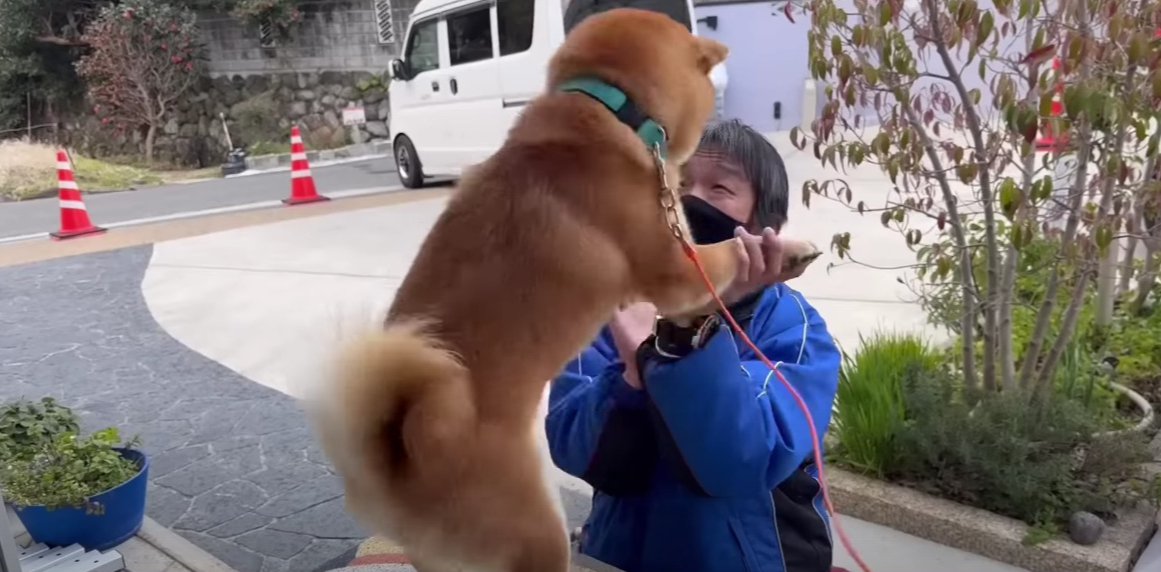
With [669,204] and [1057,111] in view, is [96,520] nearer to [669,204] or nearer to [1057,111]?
[669,204]

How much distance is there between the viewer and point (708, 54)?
1631 millimetres

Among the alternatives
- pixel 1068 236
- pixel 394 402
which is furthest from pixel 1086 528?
pixel 394 402

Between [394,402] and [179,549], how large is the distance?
2303mm

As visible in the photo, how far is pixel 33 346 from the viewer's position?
5.30 meters

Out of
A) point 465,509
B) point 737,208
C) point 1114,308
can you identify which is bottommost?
point 1114,308

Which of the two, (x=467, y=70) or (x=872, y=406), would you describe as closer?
(x=872, y=406)

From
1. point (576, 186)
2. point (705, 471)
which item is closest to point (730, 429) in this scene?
point (705, 471)

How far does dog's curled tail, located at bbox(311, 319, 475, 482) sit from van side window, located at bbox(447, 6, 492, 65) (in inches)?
330

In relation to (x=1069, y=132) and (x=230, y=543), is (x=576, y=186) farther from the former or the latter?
(x=230, y=543)

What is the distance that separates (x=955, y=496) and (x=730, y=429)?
1748 mm

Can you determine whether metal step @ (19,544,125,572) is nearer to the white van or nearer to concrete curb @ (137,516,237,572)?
concrete curb @ (137,516,237,572)

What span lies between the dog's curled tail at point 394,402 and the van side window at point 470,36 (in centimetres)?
838

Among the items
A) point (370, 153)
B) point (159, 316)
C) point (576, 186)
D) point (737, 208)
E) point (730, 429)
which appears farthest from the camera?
point (370, 153)

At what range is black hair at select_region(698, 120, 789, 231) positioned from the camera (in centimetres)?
183
